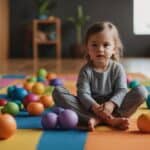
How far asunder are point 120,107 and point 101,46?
0.27 meters

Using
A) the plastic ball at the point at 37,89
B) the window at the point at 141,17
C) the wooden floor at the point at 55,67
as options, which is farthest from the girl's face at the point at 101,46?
the window at the point at 141,17

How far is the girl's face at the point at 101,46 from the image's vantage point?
1.75 meters

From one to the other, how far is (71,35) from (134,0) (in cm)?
114

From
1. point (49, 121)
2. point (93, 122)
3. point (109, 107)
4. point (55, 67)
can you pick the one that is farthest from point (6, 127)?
point (55, 67)

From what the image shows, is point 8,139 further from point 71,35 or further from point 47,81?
point 71,35

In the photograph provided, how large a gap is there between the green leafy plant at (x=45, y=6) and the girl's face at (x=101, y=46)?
4644 mm

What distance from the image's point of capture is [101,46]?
5.74 feet

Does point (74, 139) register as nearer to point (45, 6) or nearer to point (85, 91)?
point (85, 91)

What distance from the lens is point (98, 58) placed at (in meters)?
1.77

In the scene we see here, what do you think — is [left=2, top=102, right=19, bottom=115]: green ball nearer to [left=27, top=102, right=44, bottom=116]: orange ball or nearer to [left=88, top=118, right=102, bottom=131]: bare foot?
[left=27, top=102, right=44, bottom=116]: orange ball

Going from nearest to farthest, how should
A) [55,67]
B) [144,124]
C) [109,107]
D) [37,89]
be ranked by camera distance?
[144,124] < [109,107] < [37,89] < [55,67]

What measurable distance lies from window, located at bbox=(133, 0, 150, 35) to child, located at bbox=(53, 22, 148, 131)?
15.9ft

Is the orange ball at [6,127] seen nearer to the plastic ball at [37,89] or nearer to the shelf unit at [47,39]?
the plastic ball at [37,89]

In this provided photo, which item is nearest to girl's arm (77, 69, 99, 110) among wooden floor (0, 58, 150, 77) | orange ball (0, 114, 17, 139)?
orange ball (0, 114, 17, 139)
